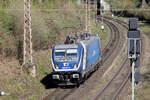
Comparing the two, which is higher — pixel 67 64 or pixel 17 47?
pixel 17 47

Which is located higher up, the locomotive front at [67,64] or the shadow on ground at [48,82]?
the locomotive front at [67,64]

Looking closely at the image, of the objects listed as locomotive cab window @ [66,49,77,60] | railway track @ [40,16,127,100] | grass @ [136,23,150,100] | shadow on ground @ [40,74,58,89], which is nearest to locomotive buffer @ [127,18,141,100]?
grass @ [136,23,150,100]

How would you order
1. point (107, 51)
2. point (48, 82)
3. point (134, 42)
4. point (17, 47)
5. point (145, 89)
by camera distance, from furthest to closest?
point (107, 51)
point (17, 47)
point (48, 82)
point (145, 89)
point (134, 42)

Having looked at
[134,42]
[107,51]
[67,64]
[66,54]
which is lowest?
[107,51]

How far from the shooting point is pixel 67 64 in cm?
2272

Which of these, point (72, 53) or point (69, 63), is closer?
point (69, 63)

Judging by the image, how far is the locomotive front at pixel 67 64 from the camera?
22.7 meters

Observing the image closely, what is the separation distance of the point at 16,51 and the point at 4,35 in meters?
1.52

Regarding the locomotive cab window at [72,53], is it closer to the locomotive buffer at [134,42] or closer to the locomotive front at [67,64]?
the locomotive front at [67,64]

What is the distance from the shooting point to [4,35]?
2486 cm

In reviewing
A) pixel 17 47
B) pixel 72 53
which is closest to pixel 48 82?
pixel 72 53

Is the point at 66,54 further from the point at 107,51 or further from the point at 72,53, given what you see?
the point at 107,51

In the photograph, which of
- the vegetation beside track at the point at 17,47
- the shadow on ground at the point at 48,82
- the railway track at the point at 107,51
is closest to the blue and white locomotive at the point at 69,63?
the railway track at the point at 107,51

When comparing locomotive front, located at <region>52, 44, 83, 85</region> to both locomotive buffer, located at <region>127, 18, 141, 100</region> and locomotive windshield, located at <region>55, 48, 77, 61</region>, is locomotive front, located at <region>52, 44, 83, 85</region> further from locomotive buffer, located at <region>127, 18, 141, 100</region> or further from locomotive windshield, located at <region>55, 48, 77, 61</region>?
locomotive buffer, located at <region>127, 18, 141, 100</region>
